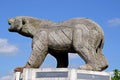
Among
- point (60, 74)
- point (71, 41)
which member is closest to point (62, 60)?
point (71, 41)

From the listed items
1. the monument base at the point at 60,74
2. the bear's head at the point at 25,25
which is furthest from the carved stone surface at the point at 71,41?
the monument base at the point at 60,74

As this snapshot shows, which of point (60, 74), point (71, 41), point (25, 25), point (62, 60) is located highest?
point (25, 25)

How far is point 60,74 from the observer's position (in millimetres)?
10352

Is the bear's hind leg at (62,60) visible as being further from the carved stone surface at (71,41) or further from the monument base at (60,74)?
the monument base at (60,74)

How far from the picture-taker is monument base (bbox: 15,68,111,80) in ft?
33.7

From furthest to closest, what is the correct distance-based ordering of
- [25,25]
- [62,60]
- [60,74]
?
1. [62,60]
2. [25,25]
3. [60,74]

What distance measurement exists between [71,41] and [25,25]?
1.90 m

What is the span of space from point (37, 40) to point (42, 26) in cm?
62

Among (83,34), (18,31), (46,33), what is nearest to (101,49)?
(83,34)

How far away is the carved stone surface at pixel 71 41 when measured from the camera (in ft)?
35.6

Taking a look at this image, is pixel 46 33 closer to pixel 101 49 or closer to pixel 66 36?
pixel 66 36

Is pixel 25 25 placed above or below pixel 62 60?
above

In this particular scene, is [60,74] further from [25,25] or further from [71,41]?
[25,25]

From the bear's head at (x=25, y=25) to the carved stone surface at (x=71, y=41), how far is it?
2.5 inches
